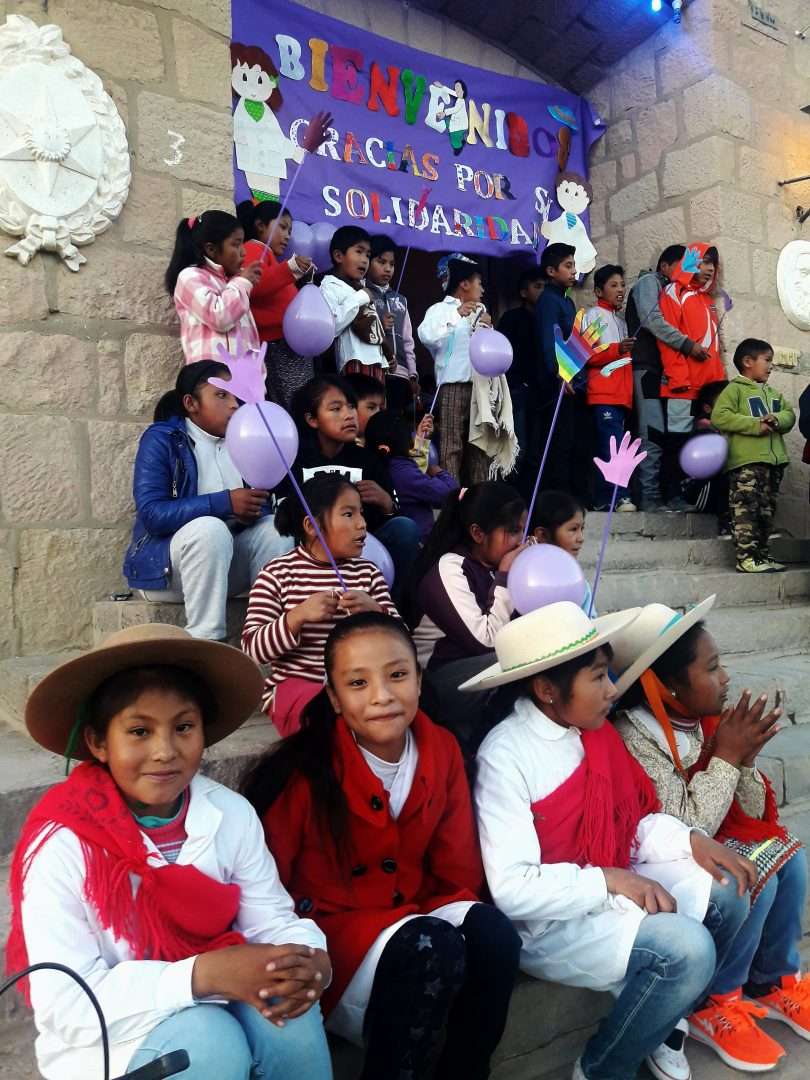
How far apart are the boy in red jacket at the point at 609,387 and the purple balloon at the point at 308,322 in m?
2.25

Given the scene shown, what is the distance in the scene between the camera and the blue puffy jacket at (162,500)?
2.99 m

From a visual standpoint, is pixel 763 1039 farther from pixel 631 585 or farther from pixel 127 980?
pixel 631 585

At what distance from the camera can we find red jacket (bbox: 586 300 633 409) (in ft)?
18.6

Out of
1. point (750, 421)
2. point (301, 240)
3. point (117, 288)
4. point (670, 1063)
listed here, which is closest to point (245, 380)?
point (117, 288)

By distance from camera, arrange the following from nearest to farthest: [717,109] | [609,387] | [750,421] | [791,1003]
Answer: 1. [791,1003]
2. [750,421]
3. [609,387]
4. [717,109]

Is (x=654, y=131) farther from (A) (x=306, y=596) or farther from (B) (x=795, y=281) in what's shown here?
(A) (x=306, y=596)

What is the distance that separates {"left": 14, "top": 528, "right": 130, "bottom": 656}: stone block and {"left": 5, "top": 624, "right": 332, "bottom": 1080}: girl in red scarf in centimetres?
183

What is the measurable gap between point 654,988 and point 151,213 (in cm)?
333

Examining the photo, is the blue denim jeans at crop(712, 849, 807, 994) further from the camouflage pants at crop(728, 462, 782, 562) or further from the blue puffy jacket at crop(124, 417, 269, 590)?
the camouflage pants at crop(728, 462, 782, 562)

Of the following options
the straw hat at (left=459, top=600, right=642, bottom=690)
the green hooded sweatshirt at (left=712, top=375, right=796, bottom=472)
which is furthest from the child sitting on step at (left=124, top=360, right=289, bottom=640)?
the green hooded sweatshirt at (left=712, top=375, right=796, bottom=472)

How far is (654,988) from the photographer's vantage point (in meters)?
1.88

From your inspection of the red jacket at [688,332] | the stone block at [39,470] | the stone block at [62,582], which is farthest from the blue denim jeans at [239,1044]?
the red jacket at [688,332]

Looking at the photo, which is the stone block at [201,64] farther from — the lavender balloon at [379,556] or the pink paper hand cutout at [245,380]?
the lavender balloon at [379,556]

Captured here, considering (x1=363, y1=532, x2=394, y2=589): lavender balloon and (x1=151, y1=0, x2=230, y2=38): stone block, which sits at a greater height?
(x1=151, y1=0, x2=230, y2=38): stone block
